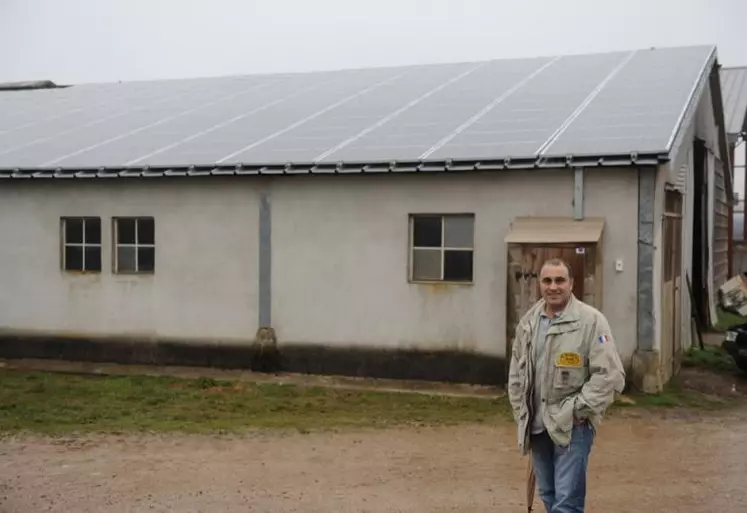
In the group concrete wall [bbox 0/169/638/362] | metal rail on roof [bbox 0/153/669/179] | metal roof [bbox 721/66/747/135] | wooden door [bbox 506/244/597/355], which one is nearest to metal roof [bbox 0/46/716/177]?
metal rail on roof [bbox 0/153/669/179]

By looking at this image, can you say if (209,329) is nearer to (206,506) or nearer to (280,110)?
(280,110)

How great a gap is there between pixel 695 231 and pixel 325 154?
773cm

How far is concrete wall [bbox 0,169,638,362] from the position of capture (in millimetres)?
11406

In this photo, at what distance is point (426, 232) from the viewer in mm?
12070

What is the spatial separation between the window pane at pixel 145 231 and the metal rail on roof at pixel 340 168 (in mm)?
718

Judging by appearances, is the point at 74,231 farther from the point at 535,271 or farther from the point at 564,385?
the point at 564,385

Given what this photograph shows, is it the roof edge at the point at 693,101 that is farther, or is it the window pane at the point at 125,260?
the window pane at the point at 125,260

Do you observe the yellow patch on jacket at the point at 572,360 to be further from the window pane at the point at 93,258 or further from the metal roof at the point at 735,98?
the metal roof at the point at 735,98

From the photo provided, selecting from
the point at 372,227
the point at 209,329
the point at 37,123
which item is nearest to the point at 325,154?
the point at 372,227

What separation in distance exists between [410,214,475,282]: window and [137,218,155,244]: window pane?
3958mm

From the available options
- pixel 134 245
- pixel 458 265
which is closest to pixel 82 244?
pixel 134 245

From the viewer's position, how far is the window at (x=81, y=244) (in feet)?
45.4

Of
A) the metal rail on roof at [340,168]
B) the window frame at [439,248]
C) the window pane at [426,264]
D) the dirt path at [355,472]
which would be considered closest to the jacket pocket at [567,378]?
the dirt path at [355,472]

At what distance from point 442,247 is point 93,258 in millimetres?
5420
